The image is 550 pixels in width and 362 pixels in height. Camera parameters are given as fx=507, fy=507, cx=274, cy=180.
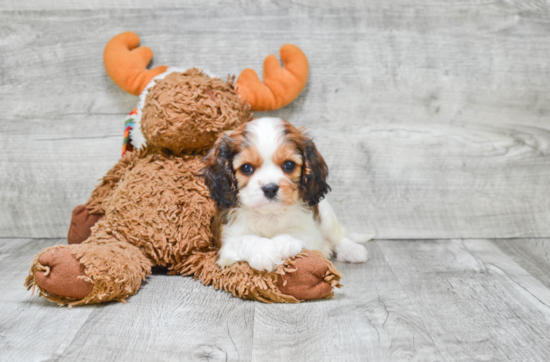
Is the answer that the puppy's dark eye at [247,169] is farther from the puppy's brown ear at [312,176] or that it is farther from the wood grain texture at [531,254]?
the wood grain texture at [531,254]

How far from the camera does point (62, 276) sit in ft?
5.41

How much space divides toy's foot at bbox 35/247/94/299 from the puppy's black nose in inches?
25.5

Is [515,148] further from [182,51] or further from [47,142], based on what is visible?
[47,142]

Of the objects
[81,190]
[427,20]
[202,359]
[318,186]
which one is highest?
[427,20]

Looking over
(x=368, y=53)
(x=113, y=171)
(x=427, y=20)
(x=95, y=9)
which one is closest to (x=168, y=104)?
(x=113, y=171)

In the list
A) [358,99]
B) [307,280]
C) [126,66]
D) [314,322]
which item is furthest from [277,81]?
[314,322]

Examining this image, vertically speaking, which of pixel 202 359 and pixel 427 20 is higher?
pixel 427 20

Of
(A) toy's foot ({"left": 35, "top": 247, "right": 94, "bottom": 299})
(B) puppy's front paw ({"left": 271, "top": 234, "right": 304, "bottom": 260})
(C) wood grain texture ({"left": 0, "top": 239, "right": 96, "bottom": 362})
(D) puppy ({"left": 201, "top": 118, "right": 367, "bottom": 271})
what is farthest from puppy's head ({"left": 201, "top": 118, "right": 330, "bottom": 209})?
(C) wood grain texture ({"left": 0, "top": 239, "right": 96, "bottom": 362})

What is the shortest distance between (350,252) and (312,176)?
0.62 m

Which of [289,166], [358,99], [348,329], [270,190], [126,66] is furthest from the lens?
[358,99]

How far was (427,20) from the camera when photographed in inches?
102

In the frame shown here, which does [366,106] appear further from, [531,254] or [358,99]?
[531,254]

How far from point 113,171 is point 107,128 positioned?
433 mm

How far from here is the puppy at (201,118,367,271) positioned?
5.71 feet
